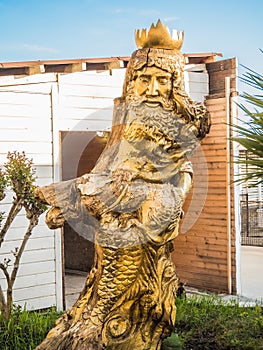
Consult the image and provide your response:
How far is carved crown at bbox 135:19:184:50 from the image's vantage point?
3.61m

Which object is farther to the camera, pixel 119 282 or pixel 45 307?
pixel 45 307

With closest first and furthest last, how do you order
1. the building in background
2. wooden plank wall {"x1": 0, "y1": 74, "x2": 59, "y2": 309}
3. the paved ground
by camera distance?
wooden plank wall {"x1": 0, "y1": 74, "x2": 59, "y2": 309} < the building in background < the paved ground

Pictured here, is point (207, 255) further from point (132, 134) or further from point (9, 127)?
point (132, 134)

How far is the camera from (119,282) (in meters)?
3.48

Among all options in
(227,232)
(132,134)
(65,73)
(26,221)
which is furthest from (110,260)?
(227,232)

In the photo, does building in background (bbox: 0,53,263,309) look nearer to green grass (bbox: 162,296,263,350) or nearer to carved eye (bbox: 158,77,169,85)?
green grass (bbox: 162,296,263,350)

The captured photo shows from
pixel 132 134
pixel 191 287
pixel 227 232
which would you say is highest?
pixel 132 134

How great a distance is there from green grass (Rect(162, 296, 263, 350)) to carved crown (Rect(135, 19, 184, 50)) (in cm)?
197

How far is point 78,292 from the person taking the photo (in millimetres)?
7922

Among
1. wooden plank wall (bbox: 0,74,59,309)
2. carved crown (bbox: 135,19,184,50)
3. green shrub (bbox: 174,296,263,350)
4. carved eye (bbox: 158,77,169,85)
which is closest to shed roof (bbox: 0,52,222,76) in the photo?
wooden plank wall (bbox: 0,74,59,309)

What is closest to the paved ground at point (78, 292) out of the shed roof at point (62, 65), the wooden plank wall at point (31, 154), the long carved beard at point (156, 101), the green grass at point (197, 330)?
the wooden plank wall at point (31, 154)

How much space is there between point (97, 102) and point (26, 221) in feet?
5.45

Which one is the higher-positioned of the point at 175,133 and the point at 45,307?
the point at 175,133

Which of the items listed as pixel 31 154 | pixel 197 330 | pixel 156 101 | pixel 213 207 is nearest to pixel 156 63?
pixel 156 101
